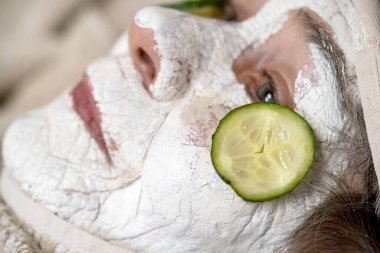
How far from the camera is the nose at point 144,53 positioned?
895mm

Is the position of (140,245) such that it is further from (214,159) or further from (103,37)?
(103,37)

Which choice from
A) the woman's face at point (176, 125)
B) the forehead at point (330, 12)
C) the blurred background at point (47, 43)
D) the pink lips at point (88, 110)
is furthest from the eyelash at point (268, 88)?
the blurred background at point (47, 43)

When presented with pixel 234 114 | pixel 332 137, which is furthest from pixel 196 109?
pixel 332 137

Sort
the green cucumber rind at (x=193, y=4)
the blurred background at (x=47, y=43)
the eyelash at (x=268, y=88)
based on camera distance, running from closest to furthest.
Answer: the eyelash at (x=268, y=88) → the green cucumber rind at (x=193, y=4) → the blurred background at (x=47, y=43)

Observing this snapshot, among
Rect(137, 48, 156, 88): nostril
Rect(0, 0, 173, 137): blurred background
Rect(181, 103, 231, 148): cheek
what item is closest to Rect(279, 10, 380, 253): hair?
Rect(181, 103, 231, 148): cheek

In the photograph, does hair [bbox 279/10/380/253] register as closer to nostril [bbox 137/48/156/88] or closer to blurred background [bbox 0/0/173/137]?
nostril [bbox 137/48/156/88]

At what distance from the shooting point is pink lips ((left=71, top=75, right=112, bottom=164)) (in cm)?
91

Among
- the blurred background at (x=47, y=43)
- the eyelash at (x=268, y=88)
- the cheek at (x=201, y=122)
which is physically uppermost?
the cheek at (x=201, y=122)

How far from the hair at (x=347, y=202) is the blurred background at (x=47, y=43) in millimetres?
768

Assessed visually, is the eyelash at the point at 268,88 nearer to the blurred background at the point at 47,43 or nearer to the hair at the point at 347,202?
the hair at the point at 347,202

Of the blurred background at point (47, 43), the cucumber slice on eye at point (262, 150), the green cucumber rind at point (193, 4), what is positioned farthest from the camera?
the blurred background at point (47, 43)

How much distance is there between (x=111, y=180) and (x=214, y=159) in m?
0.19

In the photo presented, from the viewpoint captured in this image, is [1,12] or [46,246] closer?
[46,246]

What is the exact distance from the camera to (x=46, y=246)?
91 cm
